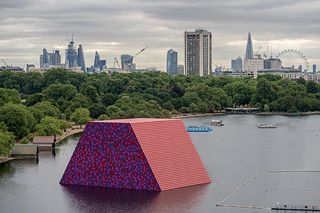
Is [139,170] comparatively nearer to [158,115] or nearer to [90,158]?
[90,158]

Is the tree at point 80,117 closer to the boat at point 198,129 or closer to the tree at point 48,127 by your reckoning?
the boat at point 198,129

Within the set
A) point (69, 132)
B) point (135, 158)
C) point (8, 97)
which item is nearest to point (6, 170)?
point (135, 158)

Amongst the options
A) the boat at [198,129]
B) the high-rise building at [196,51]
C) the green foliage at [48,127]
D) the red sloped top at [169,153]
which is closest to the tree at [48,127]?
the green foliage at [48,127]

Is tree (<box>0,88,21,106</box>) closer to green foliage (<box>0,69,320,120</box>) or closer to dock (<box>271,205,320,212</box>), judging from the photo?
green foliage (<box>0,69,320,120</box>)

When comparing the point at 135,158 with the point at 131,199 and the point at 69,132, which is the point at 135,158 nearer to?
the point at 131,199

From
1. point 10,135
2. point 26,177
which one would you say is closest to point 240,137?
point 10,135

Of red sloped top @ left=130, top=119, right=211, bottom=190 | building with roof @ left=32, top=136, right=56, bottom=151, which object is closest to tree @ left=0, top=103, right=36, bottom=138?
building with roof @ left=32, top=136, right=56, bottom=151
